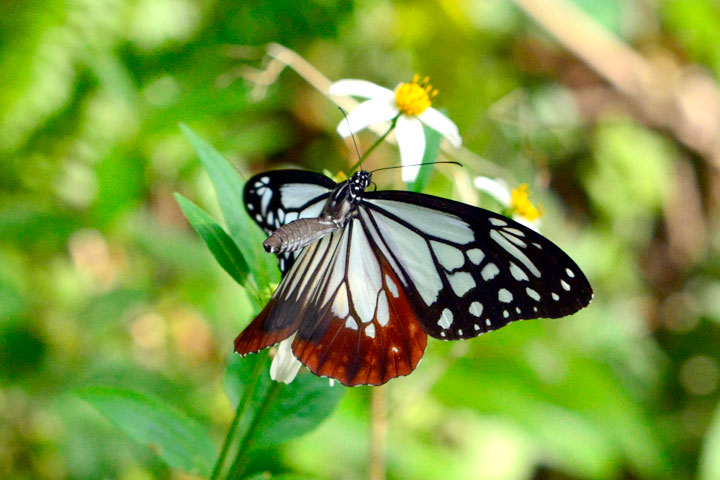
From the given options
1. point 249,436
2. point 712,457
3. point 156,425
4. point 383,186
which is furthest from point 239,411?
point 712,457

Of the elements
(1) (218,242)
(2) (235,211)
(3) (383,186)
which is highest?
(3) (383,186)

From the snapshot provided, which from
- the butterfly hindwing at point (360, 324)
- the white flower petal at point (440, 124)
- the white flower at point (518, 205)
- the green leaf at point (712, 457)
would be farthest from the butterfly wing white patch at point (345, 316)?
the green leaf at point (712, 457)

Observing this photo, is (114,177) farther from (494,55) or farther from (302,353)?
(494,55)

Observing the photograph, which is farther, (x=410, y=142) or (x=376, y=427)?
(x=376, y=427)

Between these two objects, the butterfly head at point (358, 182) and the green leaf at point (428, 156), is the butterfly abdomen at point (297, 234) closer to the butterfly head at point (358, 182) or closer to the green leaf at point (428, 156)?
the butterfly head at point (358, 182)

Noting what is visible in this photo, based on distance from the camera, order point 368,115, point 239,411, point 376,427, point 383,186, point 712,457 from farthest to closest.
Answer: point 712,457 < point 383,186 < point 376,427 < point 368,115 < point 239,411

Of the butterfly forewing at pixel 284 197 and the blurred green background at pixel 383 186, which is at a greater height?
the blurred green background at pixel 383 186

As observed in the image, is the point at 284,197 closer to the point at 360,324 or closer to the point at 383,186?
the point at 360,324

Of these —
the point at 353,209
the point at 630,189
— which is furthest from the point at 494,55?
the point at 353,209
